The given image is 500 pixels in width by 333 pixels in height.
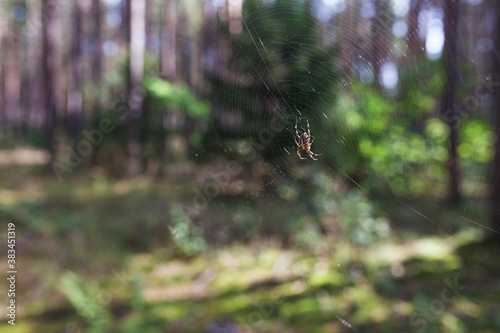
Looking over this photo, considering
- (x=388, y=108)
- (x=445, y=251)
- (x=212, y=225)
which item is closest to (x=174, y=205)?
(x=212, y=225)

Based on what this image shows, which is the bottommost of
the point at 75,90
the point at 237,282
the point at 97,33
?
the point at 237,282

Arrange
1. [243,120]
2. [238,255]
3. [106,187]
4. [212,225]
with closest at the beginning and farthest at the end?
[243,120]
[238,255]
[212,225]
[106,187]

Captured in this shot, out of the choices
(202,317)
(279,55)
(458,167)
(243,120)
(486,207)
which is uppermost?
(279,55)

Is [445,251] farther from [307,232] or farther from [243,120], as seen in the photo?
[243,120]

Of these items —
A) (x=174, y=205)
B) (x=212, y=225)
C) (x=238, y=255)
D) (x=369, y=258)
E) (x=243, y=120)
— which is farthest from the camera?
(x=174, y=205)

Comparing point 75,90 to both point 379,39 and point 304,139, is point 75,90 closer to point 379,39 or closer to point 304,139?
point 379,39

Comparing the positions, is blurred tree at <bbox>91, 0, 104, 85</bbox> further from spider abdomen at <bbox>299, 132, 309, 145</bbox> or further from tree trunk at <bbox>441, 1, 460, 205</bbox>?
spider abdomen at <bbox>299, 132, 309, 145</bbox>

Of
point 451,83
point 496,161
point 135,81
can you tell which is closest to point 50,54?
point 135,81
